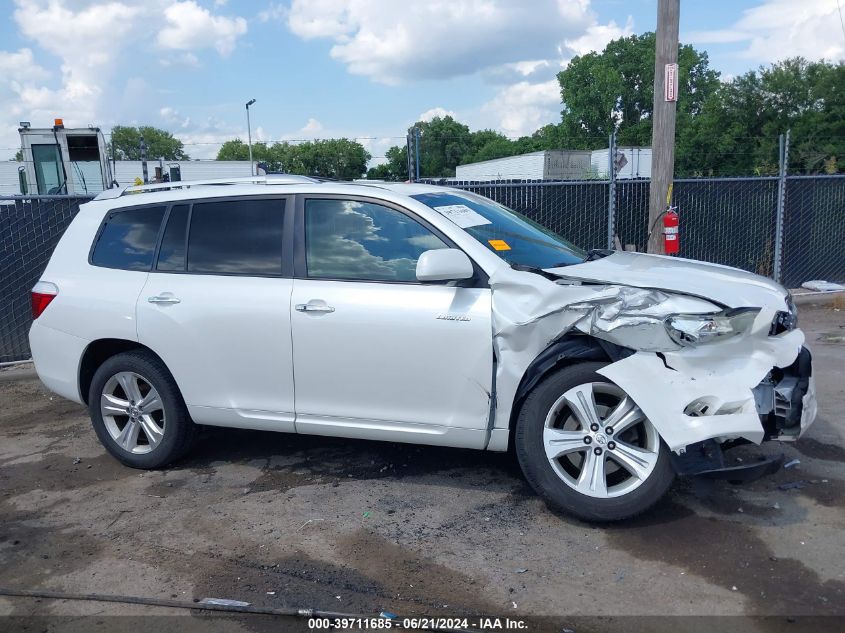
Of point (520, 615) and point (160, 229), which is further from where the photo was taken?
point (160, 229)

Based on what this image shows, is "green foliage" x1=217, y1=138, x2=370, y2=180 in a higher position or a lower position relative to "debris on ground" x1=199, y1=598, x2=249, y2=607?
higher

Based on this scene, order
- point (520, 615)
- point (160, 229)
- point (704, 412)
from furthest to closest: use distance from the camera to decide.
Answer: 1. point (160, 229)
2. point (704, 412)
3. point (520, 615)

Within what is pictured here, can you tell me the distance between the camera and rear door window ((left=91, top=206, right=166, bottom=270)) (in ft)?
16.7

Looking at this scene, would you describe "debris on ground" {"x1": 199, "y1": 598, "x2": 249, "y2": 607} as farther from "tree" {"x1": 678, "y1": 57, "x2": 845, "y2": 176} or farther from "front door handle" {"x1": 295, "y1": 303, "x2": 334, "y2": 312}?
"tree" {"x1": 678, "y1": 57, "x2": 845, "y2": 176}

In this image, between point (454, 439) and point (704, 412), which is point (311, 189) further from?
point (704, 412)

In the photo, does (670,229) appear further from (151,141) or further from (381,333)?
(151,141)

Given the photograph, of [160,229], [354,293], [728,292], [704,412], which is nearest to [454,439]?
[354,293]

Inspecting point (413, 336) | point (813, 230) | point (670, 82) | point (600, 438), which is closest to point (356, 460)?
point (413, 336)

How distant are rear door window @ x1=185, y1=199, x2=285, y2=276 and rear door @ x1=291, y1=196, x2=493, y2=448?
0.63 ft

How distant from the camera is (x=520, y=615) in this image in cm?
324

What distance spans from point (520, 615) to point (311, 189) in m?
2.82

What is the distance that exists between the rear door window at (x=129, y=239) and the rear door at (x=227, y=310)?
0.43 feet

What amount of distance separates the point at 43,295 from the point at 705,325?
4370 mm

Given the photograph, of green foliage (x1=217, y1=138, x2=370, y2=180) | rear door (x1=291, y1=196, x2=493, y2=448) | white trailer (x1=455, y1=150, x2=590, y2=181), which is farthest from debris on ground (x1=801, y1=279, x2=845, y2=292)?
green foliage (x1=217, y1=138, x2=370, y2=180)
